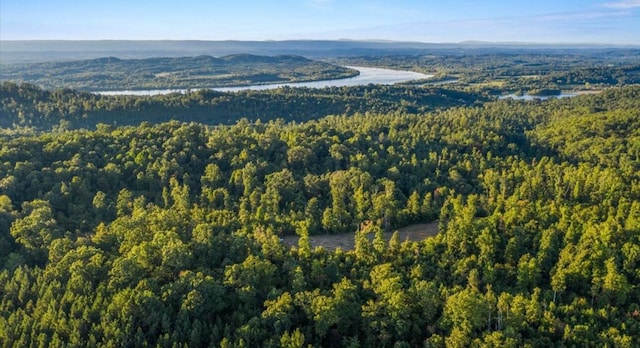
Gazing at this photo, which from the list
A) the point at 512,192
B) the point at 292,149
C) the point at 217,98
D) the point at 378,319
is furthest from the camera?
the point at 217,98

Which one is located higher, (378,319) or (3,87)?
(3,87)

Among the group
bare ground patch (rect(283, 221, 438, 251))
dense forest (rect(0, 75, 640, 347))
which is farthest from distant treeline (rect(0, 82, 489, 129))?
bare ground patch (rect(283, 221, 438, 251))

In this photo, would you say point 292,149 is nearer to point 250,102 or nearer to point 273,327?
point 273,327

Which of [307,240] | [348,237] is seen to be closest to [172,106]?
[348,237]

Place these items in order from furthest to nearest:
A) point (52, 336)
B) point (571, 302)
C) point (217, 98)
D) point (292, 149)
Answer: point (217, 98)
point (292, 149)
point (571, 302)
point (52, 336)

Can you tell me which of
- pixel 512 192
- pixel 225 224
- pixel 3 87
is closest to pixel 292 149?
pixel 225 224
